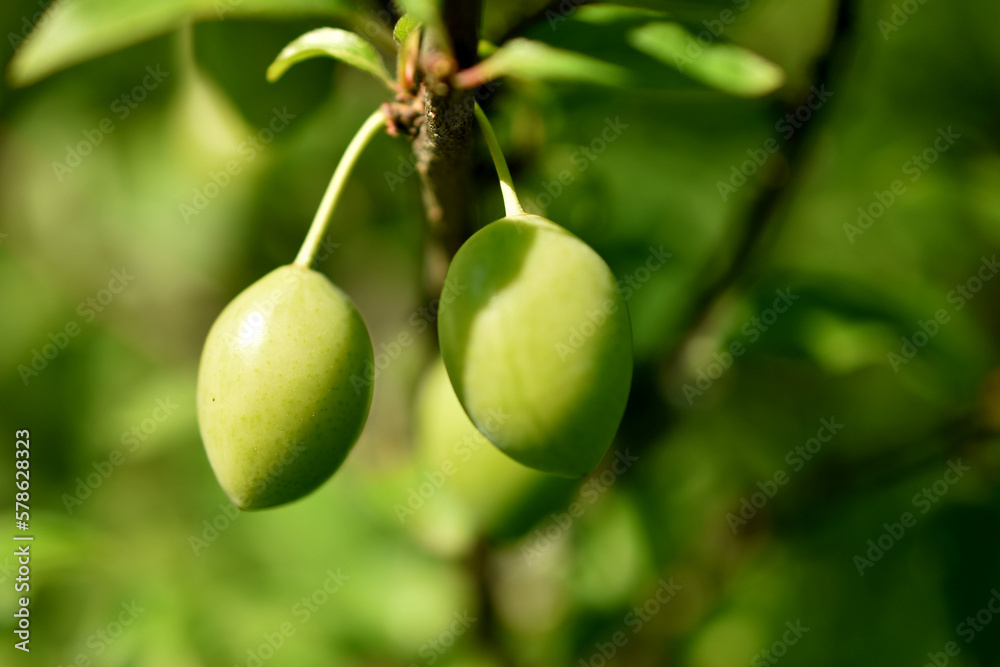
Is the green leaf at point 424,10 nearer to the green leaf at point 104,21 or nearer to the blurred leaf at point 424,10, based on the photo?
the blurred leaf at point 424,10

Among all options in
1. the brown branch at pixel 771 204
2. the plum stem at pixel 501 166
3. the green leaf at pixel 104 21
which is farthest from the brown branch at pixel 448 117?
the brown branch at pixel 771 204

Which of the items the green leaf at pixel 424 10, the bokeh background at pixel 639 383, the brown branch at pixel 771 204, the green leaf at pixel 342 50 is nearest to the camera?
the green leaf at pixel 424 10

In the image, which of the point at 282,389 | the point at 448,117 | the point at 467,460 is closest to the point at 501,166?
the point at 448,117

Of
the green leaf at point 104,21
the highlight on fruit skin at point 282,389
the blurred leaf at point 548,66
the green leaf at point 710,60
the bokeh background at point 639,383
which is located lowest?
the bokeh background at point 639,383

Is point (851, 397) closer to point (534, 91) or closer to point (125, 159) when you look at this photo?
point (534, 91)

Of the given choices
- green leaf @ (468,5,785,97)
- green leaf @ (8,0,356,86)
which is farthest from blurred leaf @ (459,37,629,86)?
green leaf @ (8,0,356,86)

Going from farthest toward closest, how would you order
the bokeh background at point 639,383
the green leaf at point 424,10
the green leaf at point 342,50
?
the bokeh background at point 639,383, the green leaf at point 342,50, the green leaf at point 424,10
